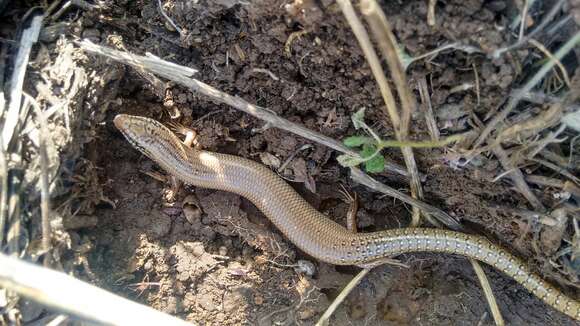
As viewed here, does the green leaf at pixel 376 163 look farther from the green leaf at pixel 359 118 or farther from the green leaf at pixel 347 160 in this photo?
the green leaf at pixel 359 118

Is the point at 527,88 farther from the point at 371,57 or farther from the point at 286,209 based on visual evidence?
the point at 286,209

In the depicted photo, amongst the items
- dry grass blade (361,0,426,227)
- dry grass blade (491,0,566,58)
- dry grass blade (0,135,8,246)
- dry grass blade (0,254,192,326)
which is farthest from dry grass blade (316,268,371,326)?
dry grass blade (0,135,8,246)

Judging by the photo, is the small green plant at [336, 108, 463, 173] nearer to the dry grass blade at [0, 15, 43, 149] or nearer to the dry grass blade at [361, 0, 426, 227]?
the dry grass blade at [361, 0, 426, 227]

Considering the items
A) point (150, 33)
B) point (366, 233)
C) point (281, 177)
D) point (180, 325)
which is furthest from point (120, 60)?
point (366, 233)

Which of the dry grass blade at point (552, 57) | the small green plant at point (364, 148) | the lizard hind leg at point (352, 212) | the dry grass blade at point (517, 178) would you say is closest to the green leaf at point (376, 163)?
the small green plant at point (364, 148)

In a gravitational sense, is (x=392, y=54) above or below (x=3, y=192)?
above

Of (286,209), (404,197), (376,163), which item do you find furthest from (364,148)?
(286,209)
